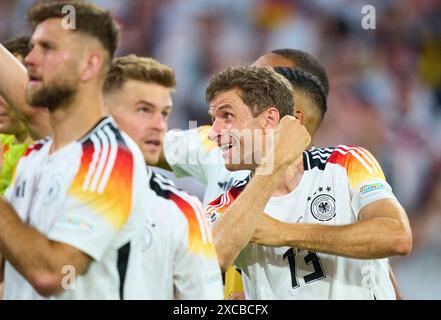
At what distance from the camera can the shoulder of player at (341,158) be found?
11.0ft

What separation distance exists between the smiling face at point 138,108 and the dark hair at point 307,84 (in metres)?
0.99

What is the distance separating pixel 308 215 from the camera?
3.36 meters

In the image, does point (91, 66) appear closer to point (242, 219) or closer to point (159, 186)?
point (159, 186)

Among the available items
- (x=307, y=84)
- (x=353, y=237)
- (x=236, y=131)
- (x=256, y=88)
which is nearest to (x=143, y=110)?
(x=236, y=131)

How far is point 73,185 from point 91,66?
0.37 m

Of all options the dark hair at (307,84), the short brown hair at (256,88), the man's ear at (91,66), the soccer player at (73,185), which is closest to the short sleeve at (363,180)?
the short brown hair at (256,88)

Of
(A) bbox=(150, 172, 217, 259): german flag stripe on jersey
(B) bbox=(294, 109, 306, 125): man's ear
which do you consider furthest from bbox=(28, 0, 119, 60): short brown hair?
(B) bbox=(294, 109, 306, 125): man's ear

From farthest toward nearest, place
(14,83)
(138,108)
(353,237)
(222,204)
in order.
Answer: (222,204) < (353,237) < (138,108) < (14,83)

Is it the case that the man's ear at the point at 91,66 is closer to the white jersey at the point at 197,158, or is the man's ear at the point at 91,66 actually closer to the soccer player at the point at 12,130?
the soccer player at the point at 12,130

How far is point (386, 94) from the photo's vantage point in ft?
20.9

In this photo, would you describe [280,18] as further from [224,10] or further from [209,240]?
[209,240]

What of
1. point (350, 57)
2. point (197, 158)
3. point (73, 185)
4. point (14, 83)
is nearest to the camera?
point (73, 185)

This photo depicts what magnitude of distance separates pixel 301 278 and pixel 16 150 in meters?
1.60

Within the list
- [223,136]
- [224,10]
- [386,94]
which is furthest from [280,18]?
[223,136]
